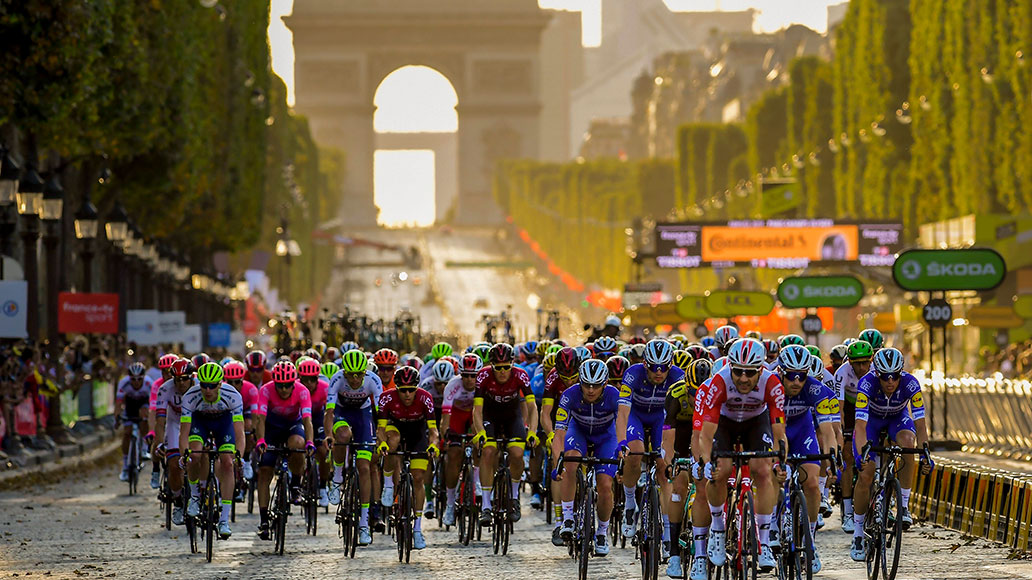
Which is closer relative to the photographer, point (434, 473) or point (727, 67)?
point (434, 473)

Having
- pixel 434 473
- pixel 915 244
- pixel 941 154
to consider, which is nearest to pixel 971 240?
pixel 941 154

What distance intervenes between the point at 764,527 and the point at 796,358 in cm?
188

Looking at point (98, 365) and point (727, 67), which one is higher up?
point (727, 67)

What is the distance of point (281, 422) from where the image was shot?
63.4 ft

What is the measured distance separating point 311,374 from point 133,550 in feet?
8.61

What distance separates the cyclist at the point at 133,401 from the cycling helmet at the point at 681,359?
10.1 meters

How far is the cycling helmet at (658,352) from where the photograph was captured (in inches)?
653

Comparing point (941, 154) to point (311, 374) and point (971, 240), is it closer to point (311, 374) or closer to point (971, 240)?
point (971, 240)

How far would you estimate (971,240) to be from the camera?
55781 millimetres

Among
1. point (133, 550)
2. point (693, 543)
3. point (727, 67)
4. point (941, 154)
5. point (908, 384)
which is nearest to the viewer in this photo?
point (693, 543)

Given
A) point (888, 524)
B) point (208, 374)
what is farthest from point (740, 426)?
point (208, 374)

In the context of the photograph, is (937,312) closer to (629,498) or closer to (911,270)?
(911,270)

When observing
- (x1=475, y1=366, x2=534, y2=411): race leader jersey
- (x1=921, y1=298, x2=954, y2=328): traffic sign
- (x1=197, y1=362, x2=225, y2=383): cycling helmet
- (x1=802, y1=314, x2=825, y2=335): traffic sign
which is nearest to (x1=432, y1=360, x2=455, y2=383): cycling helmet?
(x1=475, y1=366, x2=534, y2=411): race leader jersey

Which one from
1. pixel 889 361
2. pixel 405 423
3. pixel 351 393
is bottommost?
pixel 405 423
